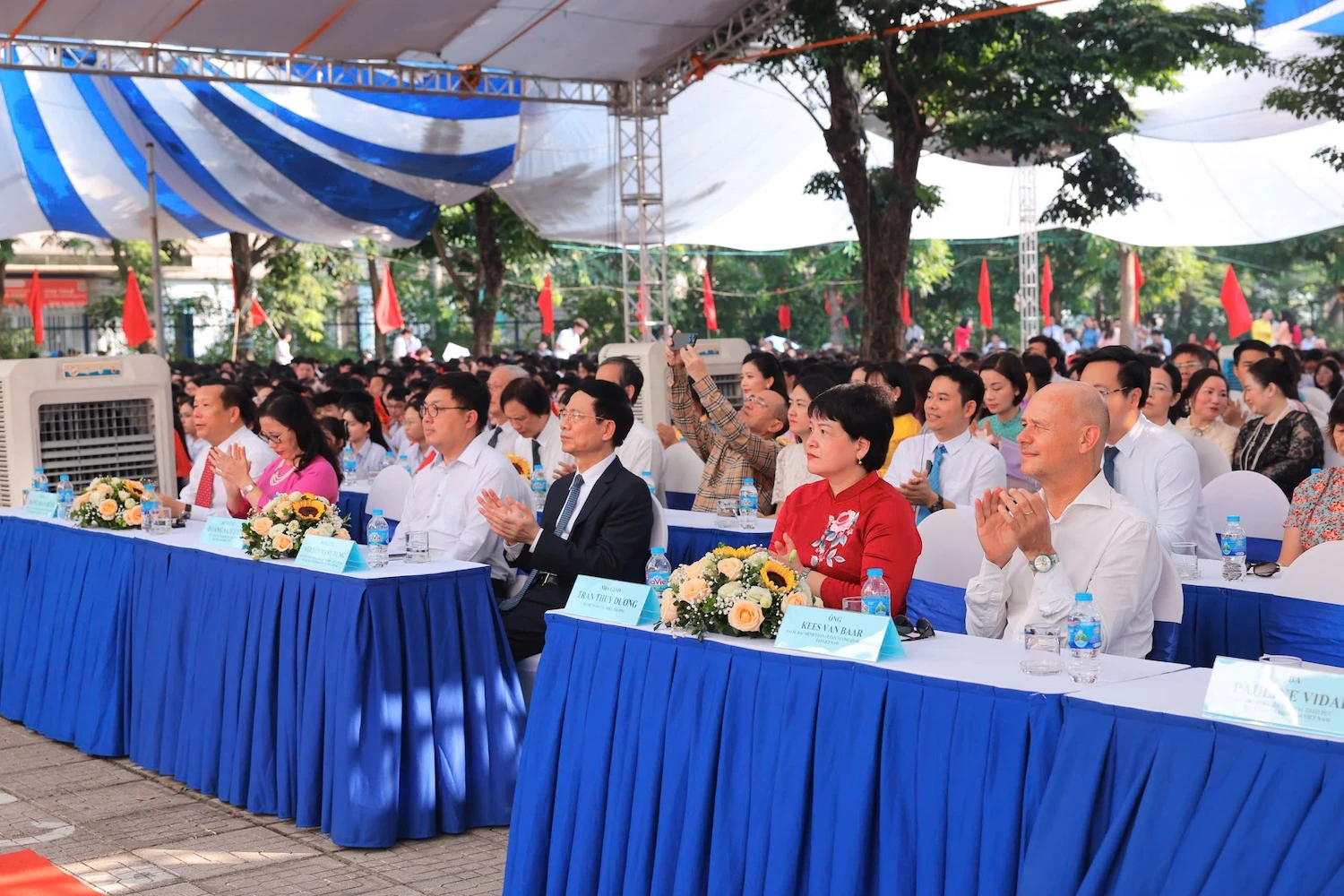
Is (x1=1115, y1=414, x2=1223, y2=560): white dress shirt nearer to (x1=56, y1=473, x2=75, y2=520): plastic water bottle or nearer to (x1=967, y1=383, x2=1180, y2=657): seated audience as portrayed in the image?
(x1=967, y1=383, x2=1180, y2=657): seated audience

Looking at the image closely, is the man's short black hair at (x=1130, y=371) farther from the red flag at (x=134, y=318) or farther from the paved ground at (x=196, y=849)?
the red flag at (x=134, y=318)

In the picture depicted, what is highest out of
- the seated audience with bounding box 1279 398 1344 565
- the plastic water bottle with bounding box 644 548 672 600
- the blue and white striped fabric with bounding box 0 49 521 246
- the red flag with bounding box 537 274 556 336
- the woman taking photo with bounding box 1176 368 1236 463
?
the blue and white striped fabric with bounding box 0 49 521 246

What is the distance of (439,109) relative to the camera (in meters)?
14.6

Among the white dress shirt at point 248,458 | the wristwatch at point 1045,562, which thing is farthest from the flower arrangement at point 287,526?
the wristwatch at point 1045,562

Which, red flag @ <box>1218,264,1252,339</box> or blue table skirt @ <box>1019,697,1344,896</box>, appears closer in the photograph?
blue table skirt @ <box>1019,697,1344,896</box>

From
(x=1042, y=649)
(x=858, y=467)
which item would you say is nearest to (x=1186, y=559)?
(x=858, y=467)

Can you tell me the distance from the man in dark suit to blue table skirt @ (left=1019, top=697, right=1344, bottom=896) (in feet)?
6.40

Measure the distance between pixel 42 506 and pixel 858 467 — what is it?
3.81 m

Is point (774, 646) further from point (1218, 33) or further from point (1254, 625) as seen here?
point (1218, 33)

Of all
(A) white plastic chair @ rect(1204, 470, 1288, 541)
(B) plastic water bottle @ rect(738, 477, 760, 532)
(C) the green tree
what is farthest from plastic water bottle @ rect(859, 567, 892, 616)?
(C) the green tree

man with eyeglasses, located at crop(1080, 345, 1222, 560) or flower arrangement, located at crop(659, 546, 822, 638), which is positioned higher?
man with eyeglasses, located at crop(1080, 345, 1222, 560)

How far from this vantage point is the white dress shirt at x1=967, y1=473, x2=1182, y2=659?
329 cm

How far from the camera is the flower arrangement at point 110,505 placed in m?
5.50

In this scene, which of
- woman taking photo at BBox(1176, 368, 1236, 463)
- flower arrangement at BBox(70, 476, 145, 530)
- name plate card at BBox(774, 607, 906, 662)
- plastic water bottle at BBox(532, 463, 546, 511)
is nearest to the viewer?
name plate card at BBox(774, 607, 906, 662)
